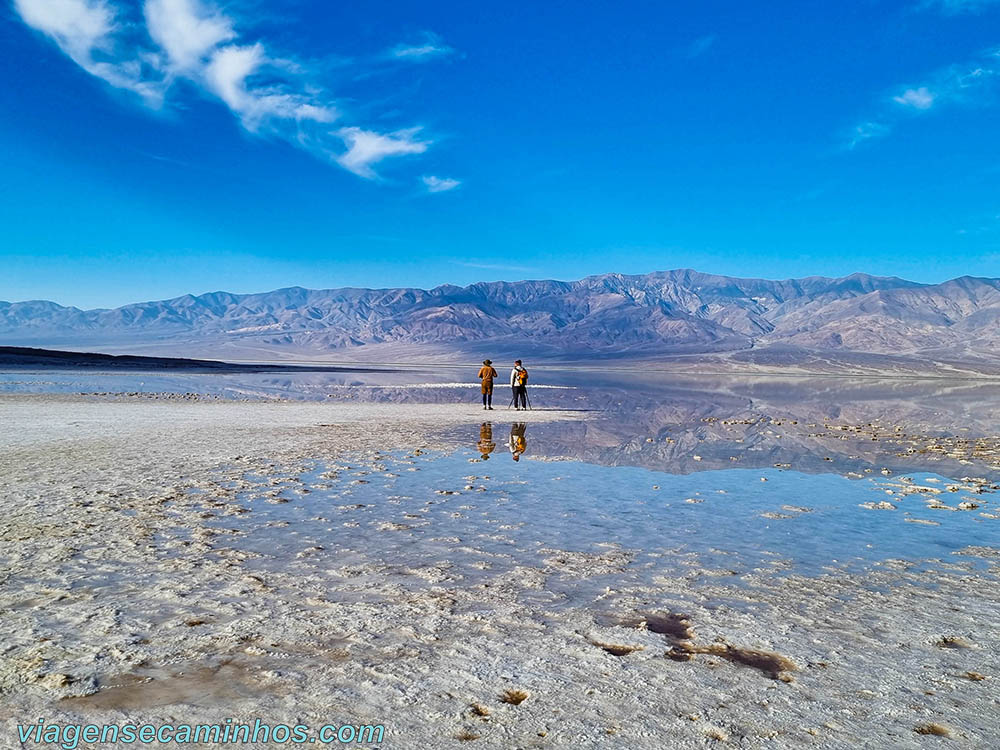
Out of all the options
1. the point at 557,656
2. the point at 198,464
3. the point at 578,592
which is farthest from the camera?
the point at 198,464

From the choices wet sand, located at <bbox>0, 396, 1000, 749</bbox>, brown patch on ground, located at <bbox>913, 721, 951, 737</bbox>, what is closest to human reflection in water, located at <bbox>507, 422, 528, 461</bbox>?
wet sand, located at <bbox>0, 396, 1000, 749</bbox>

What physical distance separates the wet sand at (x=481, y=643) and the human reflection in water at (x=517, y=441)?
7.14 metres

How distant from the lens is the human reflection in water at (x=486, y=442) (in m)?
15.2

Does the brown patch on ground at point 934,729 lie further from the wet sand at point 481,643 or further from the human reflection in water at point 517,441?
the human reflection in water at point 517,441

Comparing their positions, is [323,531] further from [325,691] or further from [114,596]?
[325,691]

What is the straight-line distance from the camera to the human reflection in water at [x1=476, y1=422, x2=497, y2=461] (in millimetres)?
15164

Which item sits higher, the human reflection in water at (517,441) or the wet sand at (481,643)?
the wet sand at (481,643)

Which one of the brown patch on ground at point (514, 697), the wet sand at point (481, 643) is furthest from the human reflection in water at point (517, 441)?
the brown patch on ground at point (514, 697)

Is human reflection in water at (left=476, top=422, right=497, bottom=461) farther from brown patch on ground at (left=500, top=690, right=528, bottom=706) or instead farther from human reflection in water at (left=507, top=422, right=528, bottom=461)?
brown patch on ground at (left=500, top=690, right=528, bottom=706)

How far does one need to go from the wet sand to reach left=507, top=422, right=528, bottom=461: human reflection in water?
23.4 feet

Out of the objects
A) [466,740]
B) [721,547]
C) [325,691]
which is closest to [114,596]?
[325,691]

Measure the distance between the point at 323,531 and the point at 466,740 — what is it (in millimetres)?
4685

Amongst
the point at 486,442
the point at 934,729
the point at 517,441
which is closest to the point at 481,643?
the point at 934,729

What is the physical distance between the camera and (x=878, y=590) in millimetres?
6203
